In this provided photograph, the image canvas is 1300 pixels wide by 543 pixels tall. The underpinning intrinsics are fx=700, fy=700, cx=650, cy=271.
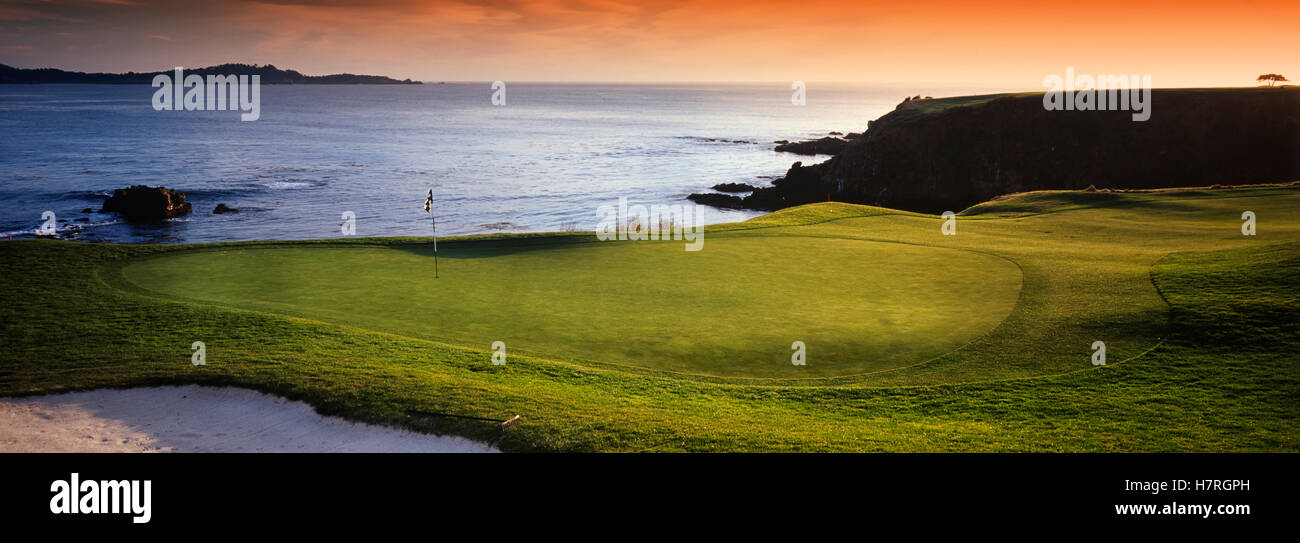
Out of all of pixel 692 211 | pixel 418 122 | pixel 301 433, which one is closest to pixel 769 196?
pixel 692 211

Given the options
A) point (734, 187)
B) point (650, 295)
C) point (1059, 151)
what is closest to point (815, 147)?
point (734, 187)

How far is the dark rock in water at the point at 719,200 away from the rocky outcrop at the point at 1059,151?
86 cm

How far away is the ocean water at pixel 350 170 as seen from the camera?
4681cm

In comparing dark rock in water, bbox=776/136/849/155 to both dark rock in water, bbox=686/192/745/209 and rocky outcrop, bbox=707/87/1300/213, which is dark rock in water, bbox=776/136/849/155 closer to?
rocky outcrop, bbox=707/87/1300/213

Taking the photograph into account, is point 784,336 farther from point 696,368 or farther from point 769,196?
point 769,196

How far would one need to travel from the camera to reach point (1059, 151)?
5703 cm

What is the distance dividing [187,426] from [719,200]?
163 feet

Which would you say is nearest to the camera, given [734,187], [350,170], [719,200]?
[719,200]

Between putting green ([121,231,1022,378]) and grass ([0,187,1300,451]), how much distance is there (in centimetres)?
A: 8

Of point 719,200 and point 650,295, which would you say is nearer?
point 650,295

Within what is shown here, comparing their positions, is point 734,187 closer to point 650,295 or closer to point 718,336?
point 650,295

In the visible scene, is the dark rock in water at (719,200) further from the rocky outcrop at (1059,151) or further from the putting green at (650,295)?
the putting green at (650,295)

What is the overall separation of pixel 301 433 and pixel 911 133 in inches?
2259

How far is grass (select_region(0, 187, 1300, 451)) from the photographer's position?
9039 millimetres
